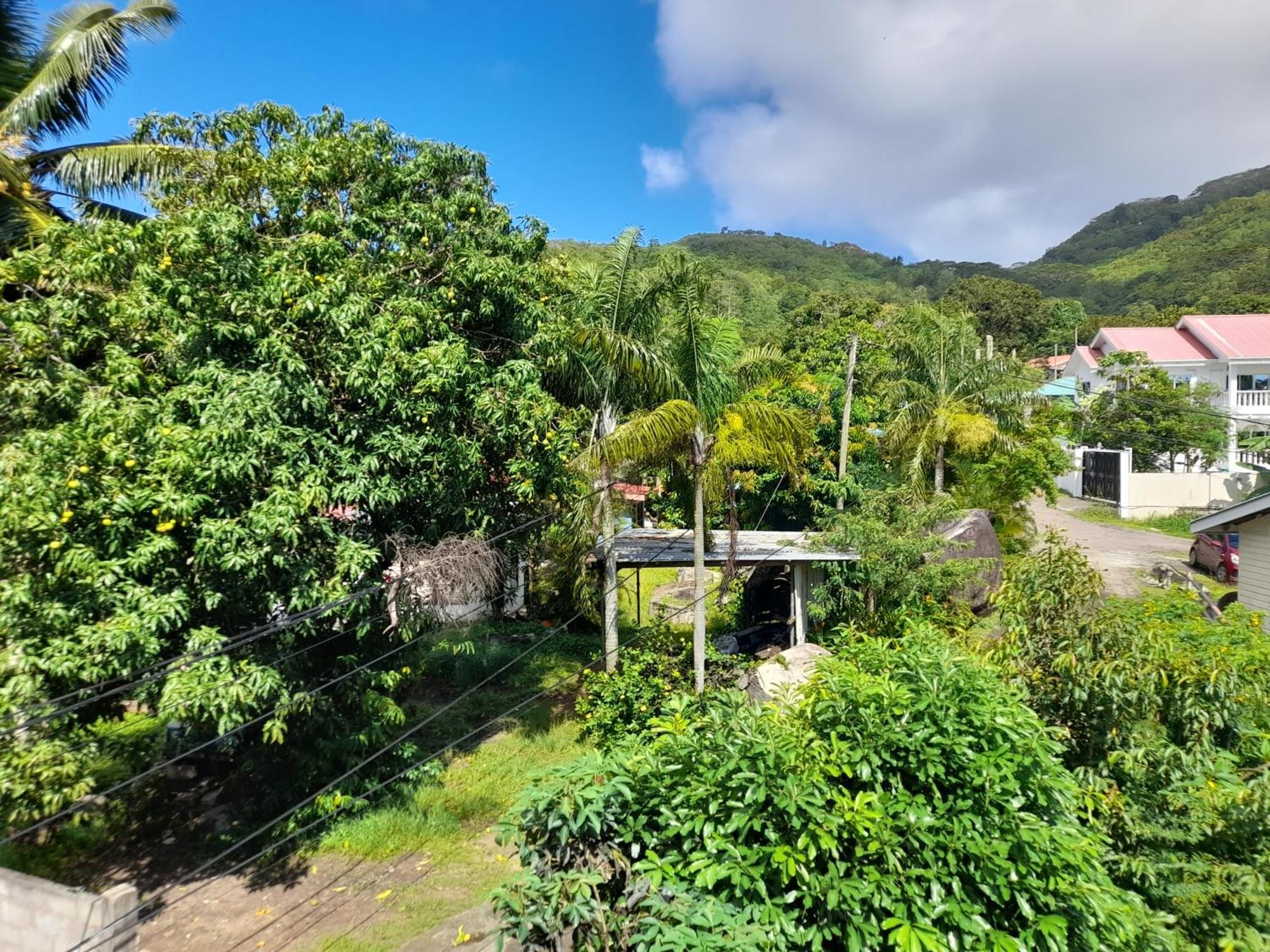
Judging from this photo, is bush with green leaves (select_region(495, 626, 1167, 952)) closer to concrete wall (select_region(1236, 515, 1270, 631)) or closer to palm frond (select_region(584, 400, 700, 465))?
palm frond (select_region(584, 400, 700, 465))

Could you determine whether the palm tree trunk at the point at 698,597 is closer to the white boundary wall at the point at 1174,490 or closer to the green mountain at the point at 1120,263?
the white boundary wall at the point at 1174,490

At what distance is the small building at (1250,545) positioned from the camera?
12125 mm

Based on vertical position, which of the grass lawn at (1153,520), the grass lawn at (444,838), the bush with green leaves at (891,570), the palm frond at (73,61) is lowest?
the grass lawn at (444,838)

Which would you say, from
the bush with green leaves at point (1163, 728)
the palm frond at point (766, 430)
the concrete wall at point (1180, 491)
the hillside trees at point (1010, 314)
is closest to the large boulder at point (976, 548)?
the palm frond at point (766, 430)

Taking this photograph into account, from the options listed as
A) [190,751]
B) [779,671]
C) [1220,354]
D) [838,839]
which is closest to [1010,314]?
[1220,354]

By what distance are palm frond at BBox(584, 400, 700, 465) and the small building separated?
28.7 ft

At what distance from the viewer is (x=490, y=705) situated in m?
14.4

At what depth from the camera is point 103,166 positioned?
405 inches

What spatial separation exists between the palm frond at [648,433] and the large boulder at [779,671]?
4.32m

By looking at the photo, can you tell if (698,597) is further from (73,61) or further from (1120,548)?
(1120,548)

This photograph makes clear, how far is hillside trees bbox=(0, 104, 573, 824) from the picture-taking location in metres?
6.55

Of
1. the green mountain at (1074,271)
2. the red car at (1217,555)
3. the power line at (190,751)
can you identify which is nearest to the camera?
the power line at (190,751)

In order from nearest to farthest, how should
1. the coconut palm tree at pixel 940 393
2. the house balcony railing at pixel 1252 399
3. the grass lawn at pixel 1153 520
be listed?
the coconut palm tree at pixel 940 393, the grass lawn at pixel 1153 520, the house balcony railing at pixel 1252 399

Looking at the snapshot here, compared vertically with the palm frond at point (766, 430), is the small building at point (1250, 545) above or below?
below
